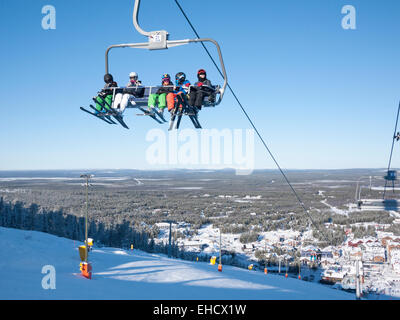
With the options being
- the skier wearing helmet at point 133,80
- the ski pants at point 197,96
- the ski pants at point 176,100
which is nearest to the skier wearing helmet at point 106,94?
the skier wearing helmet at point 133,80

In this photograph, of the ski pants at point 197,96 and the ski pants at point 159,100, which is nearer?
the ski pants at point 197,96

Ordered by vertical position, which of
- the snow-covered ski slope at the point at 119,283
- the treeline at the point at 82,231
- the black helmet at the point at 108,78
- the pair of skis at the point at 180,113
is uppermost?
the black helmet at the point at 108,78

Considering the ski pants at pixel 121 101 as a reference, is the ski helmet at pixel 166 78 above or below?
above

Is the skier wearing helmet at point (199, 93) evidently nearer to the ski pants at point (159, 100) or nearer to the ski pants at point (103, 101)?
the ski pants at point (159, 100)

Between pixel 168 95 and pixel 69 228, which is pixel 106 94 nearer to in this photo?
pixel 168 95

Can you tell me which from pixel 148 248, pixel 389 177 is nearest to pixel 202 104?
pixel 389 177

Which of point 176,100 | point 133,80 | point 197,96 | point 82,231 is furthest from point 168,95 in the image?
point 82,231
